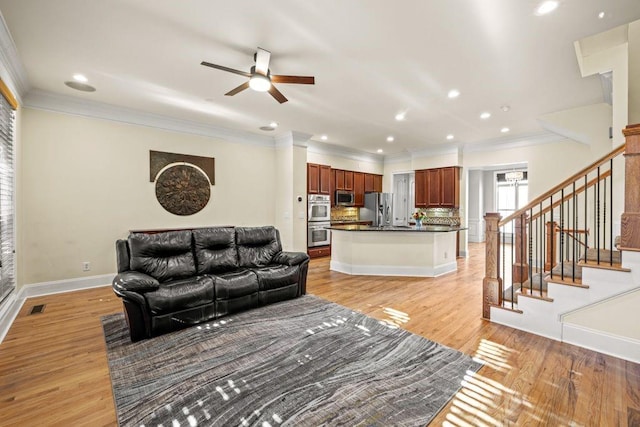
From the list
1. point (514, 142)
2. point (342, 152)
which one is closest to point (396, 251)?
point (342, 152)

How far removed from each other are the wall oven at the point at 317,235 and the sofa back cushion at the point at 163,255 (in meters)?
3.59

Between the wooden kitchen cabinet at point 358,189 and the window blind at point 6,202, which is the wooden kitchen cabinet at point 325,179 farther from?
the window blind at point 6,202

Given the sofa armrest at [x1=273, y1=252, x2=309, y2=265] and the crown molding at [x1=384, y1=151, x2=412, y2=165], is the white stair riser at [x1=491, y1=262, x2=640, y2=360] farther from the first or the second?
the crown molding at [x1=384, y1=151, x2=412, y2=165]

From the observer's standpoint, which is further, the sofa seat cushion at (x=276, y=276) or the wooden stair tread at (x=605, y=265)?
the sofa seat cushion at (x=276, y=276)

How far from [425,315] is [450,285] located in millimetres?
1564

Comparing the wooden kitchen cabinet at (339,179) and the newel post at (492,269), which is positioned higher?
the wooden kitchen cabinet at (339,179)

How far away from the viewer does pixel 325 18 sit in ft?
8.11

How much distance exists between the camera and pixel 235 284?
3.39 meters

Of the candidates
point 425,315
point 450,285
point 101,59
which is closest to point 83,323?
point 101,59

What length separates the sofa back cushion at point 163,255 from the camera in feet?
10.8

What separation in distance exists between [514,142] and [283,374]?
6933mm

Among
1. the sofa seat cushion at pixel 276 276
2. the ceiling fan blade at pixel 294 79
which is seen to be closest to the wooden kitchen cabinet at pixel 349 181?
the sofa seat cushion at pixel 276 276

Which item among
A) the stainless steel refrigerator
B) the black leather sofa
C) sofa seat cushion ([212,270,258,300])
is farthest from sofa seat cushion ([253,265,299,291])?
the stainless steel refrigerator

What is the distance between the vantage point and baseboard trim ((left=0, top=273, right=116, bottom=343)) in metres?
3.12
